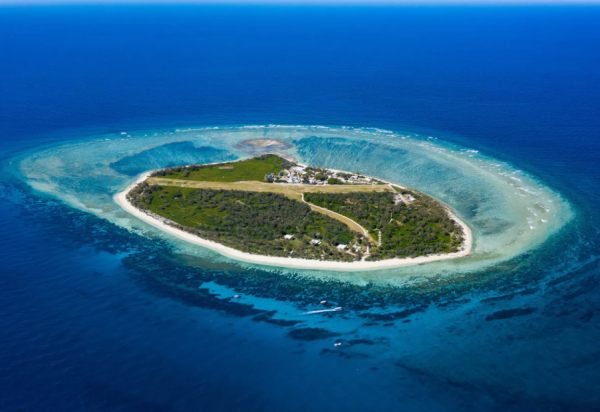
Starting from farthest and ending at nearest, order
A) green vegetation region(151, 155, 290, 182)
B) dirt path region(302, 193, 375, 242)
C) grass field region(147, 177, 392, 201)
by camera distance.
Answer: green vegetation region(151, 155, 290, 182) → grass field region(147, 177, 392, 201) → dirt path region(302, 193, 375, 242)

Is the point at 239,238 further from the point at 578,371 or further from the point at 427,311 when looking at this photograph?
the point at 578,371

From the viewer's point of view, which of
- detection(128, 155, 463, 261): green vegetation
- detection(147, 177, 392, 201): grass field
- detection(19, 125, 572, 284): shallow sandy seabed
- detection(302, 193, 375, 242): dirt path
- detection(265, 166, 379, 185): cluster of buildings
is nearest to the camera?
detection(128, 155, 463, 261): green vegetation

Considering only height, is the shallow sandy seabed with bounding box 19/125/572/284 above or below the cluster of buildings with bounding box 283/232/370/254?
above

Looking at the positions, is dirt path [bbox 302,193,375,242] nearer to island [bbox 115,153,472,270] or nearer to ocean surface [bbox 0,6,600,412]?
island [bbox 115,153,472,270]

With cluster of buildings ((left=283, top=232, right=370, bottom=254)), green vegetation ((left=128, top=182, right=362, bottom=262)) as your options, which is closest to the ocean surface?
green vegetation ((left=128, top=182, right=362, bottom=262))

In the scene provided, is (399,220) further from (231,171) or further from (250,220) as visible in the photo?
(231,171)

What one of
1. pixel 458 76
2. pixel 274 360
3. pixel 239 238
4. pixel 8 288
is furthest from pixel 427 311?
pixel 458 76

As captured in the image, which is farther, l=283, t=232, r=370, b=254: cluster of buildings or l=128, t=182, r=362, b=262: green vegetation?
l=128, t=182, r=362, b=262: green vegetation

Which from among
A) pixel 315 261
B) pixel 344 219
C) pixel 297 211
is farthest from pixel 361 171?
pixel 315 261
